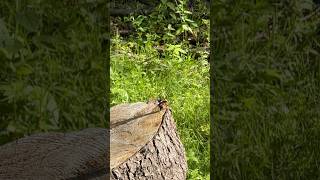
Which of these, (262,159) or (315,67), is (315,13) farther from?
(262,159)

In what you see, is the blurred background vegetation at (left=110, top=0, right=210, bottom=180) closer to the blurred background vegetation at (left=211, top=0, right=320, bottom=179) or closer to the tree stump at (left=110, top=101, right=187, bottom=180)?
the blurred background vegetation at (left=211, top=0, right=320, bottom=179)

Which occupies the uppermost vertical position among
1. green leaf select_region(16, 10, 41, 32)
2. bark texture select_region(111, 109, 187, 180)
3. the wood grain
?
green leaf select_region(16, 10, 41, 32)

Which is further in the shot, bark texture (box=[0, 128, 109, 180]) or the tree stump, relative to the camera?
the tree stump

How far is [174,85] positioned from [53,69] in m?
1.12

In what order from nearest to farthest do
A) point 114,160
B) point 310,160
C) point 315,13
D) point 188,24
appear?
point 114,160 < point 310,160 < point 315,13 < point 188,24

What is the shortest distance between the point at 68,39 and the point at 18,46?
3.25 feet

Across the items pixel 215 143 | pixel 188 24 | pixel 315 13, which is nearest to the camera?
pixel 215 143

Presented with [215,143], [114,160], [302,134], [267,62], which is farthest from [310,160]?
[114,160]

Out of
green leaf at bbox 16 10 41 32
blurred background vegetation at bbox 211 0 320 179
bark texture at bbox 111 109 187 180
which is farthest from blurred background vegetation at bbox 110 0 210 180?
green leaf at bbox 16 10 41 32

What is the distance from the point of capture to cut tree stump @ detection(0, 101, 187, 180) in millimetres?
2635

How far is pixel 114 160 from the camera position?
2.81 meters

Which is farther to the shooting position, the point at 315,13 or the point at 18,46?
the point at 315,13

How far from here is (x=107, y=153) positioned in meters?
2.79

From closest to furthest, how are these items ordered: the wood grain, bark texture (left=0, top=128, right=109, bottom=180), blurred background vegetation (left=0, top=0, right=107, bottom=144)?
bark texture (left=0, top=128, right=109, bottom=180), the wood grain, blurred background vegetation (left=0, top=0, right=107, bottom=144)
